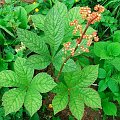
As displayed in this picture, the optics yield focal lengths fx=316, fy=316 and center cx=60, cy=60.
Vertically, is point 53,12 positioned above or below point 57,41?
above

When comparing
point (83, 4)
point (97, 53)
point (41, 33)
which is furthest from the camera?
point (83, 4)

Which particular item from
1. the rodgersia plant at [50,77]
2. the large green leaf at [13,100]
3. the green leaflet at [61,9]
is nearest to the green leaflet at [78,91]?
the rodgersia plant at [50,77]

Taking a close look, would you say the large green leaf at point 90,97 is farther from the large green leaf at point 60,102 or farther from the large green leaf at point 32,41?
the large green leaf at point 32,41

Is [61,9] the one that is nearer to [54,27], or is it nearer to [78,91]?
[54,27]

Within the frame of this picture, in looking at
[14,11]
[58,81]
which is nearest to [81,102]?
[58,81]

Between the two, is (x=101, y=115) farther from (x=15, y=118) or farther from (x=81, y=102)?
(x=15, y=118)

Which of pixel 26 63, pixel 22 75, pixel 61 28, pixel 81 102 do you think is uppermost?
pixel 61 28

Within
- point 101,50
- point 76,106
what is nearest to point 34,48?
point 76,106
